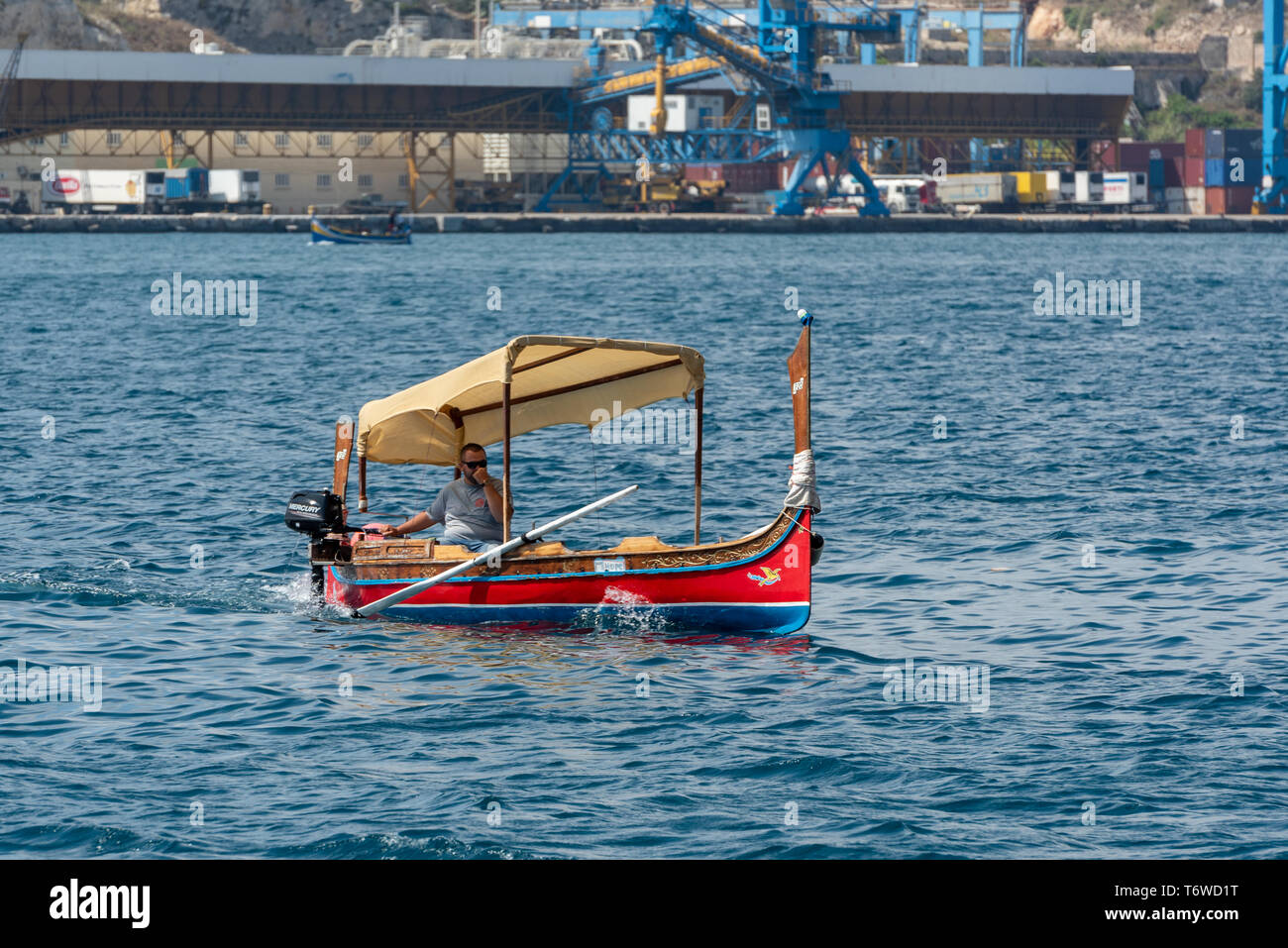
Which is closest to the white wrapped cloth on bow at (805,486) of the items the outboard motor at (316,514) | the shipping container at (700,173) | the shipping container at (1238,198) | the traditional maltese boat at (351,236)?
the outboard motor at (316,514)

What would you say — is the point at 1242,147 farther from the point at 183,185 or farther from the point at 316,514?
the point at 316,514

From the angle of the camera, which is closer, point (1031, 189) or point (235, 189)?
point (235, 189)

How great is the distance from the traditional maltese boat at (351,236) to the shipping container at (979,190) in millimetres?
50751

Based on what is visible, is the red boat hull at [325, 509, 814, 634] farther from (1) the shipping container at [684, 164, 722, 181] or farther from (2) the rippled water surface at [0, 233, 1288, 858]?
(1) the shipping container at [684, 164, 722, 181]

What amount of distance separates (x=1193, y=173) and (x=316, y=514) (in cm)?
14515

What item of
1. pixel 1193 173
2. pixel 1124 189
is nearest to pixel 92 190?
pixel 1124 189

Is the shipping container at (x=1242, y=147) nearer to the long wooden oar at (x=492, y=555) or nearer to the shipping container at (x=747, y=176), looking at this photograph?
the shipping container at (x=747, y=176)

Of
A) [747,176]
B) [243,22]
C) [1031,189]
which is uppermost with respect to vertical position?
[243,22]

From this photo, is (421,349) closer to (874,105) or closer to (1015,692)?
(1015,692)

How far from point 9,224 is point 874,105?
241 ft

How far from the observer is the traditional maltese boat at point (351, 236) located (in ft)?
400

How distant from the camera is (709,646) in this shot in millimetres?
19609

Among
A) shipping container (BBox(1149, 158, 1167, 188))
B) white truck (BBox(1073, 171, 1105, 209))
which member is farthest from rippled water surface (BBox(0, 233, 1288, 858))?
shipping container (BBox(1149, 158, 1167, 188))
